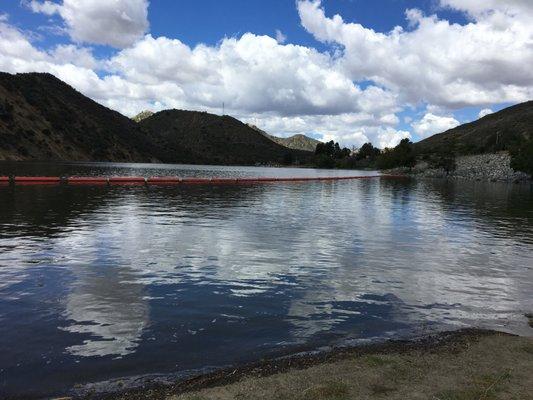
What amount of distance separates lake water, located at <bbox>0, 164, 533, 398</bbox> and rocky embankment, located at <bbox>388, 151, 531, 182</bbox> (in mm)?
104339

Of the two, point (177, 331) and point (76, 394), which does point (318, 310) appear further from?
point (76, 394)

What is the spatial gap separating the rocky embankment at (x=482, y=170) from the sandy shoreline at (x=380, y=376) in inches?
4753

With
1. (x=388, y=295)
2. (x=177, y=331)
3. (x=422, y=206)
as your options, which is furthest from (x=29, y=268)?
(x=422, y=206)

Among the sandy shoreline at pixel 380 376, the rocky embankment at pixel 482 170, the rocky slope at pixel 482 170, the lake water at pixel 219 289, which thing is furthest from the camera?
the rocky slope at pixel 482 170

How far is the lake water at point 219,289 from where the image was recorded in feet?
34.8

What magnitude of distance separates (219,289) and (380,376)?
781 cm

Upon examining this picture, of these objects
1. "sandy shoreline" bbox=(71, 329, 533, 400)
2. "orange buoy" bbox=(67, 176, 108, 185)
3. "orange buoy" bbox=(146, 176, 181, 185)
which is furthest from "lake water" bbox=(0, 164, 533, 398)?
"orange buoy" bbox=(146, 176, 181, 185)

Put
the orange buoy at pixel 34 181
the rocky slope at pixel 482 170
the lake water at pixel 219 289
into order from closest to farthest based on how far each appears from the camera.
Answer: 1. the lake water at pixel 219 289
2. the orange buoy at pixel 34 181
3. the rocky slope at pixel 482 170

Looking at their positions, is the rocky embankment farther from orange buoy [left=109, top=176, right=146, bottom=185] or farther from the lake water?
the lake water

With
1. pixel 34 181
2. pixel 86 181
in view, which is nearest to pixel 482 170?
pixel 86 181

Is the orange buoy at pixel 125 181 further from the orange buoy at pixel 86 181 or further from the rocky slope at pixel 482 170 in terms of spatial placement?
the rocky slope at pixel 482 170

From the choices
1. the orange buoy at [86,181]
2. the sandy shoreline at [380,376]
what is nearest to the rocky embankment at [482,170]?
the orange buoy at [86,181]

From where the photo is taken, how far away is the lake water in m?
10.6

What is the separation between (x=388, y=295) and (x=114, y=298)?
29.2ft
